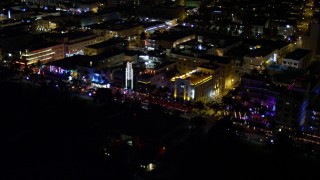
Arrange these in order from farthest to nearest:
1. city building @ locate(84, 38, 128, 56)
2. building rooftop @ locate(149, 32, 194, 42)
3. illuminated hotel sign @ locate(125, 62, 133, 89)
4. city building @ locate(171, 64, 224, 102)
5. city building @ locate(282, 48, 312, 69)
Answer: building rooftop @ locate(149, 32, 194, 42), city building @ locate(84, 38, 128, 56), city building @ locate(282, 48, 312, 69), illuminated hotel sign @ locate(125, 62, 133, 89), city building @ locate(171, 64, 224, 102)

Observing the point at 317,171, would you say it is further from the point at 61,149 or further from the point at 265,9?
the point at 265,9

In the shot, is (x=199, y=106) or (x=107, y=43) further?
(x=107, y=43)

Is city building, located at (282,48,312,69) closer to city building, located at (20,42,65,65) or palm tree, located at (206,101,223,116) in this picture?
palm tree, located at (206,101,223,116)

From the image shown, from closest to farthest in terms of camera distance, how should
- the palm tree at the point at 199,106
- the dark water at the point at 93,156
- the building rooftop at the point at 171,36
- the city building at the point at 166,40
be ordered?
1. the dark water at the point at 93,156
2. the palm tree at the point at 199,106
3. the city building at the point at 166,40
4. the building rooftop at the point at 171,36

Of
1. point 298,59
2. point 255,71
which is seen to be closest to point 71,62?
point 255,71

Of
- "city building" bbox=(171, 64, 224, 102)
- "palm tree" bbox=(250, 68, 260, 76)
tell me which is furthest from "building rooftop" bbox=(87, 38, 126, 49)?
"palm tree" bbox=(250, 68, 260, 76)

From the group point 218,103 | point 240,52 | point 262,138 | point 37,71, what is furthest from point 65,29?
point 262,138

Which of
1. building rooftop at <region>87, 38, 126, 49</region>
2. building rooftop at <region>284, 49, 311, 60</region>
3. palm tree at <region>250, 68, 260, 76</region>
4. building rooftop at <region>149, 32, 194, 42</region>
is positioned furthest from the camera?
building rooftop at <region>149, 32, 194, 42</region>

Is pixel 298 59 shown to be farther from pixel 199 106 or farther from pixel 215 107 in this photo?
pixel 199 106

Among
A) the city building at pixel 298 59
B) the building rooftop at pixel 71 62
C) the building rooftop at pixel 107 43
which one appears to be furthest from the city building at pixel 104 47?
the city building at pixel 298 59

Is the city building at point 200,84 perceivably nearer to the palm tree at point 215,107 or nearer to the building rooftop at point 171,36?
the palm tree at point 215,107

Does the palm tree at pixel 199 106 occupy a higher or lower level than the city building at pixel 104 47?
lower
